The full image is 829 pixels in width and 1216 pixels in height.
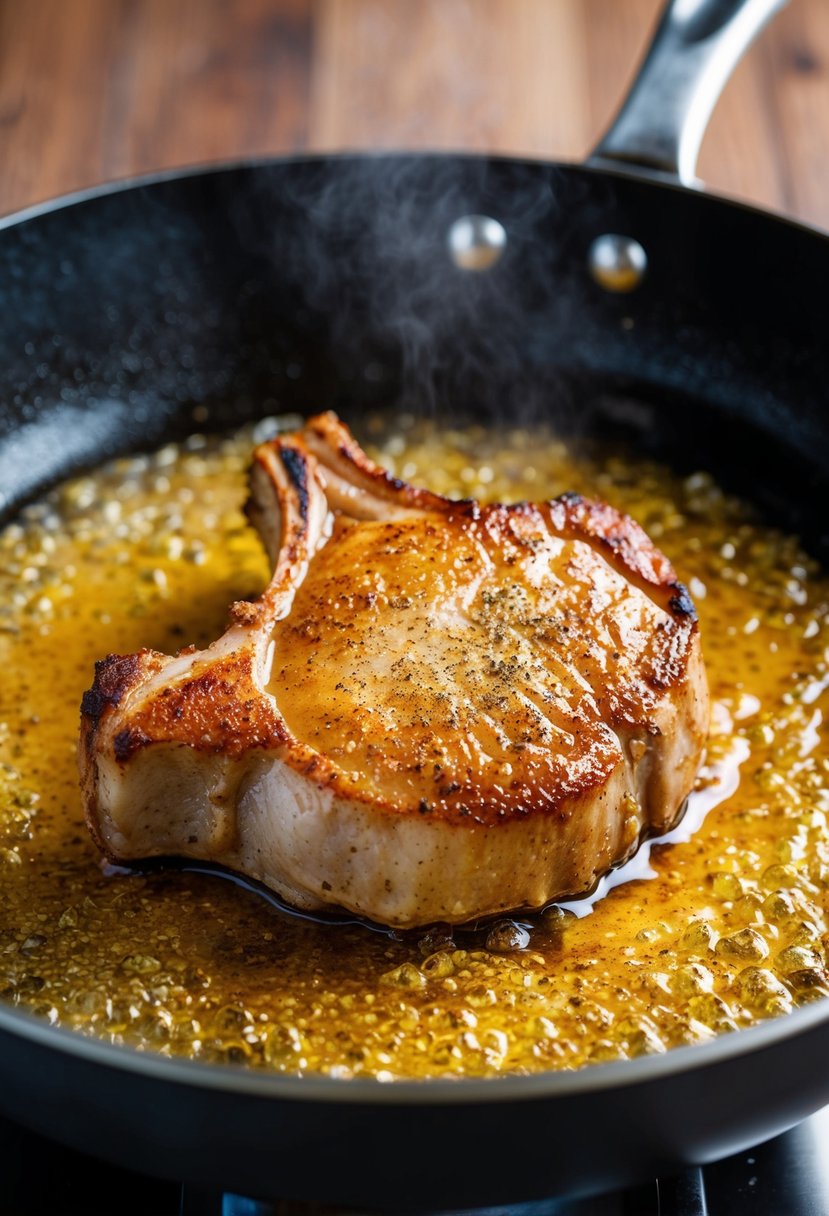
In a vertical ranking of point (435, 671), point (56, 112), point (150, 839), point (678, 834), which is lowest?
point (150, 839)

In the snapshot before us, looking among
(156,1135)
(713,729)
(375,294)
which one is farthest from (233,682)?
(375,294)

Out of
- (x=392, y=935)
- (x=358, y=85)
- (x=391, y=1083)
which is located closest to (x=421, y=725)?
(x=392, y=935)

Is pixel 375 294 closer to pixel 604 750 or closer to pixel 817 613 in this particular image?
pixel 817 613

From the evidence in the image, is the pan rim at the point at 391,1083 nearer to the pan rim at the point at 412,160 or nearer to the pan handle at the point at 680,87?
the pan rim at the point at 412,160

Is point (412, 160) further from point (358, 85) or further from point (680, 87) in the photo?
point (358, 85)

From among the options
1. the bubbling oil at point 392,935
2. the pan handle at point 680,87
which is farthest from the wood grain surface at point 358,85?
the bubbling oil at point 392,935

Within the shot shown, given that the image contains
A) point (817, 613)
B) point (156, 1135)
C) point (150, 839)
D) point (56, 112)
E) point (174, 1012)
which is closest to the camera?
point (156, 1135)
